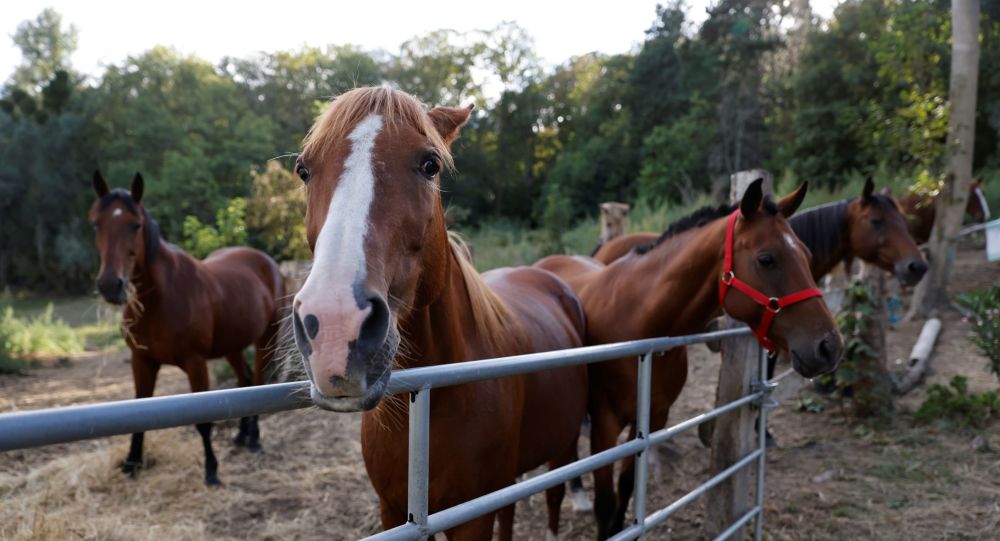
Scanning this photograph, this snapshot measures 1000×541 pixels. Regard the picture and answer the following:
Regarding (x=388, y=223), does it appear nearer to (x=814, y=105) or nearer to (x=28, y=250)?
(x=814, y=105)

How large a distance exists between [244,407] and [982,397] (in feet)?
20.1

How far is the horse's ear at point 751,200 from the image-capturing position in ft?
8.59

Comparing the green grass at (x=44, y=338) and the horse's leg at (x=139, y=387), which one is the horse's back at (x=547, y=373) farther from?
the green grass at (x=44, y=338)

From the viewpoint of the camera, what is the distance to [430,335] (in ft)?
5.82

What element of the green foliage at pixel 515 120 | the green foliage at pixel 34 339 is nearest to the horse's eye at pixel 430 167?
the green foliage at pixel 34 339

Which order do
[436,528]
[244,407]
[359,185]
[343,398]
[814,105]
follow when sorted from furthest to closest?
[814,105], [359,185], [436,528], [343,398], [244,407]

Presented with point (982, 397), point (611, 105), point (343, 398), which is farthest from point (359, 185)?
point (611, 105)

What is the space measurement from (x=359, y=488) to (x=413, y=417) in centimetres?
345

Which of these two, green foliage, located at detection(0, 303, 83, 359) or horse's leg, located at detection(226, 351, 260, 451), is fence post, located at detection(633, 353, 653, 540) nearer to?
horse's leg, located at detection(226, 351, 260, 451)

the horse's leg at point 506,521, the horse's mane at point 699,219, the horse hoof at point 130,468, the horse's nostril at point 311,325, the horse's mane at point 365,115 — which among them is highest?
the horse's mane at point 365,115

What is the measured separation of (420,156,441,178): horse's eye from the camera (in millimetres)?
1534

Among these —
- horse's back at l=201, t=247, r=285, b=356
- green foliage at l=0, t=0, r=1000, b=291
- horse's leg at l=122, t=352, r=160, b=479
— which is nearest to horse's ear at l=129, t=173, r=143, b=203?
horse's back at l=201, t=247, r=285, b=356

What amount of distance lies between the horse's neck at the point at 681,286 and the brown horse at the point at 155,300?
2.46 meters

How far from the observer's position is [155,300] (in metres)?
4.48
